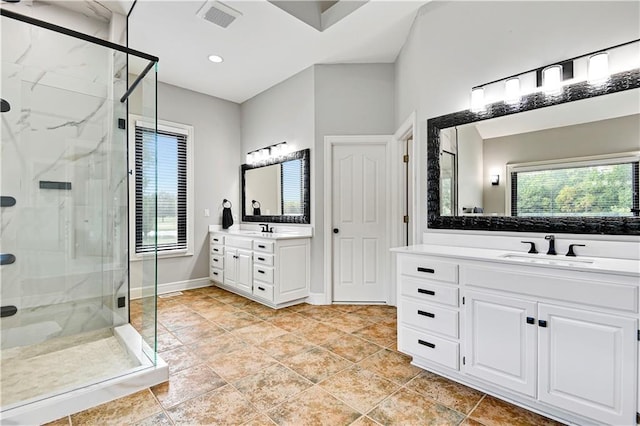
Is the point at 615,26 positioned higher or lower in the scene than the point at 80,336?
higher

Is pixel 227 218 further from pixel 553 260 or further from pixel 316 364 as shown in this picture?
pixel 553 260

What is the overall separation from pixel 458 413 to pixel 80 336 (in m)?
3.01

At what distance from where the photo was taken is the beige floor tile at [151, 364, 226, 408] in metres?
1.91

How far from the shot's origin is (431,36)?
8.86 feet

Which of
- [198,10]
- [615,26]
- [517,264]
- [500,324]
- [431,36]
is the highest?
[198,10]

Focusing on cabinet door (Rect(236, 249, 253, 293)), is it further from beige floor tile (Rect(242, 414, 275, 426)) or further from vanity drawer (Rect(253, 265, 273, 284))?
beige floor tile (Rect(242, 414, 275, 426))

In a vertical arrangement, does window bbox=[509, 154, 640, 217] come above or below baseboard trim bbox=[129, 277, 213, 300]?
above

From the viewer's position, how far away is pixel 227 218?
4.82m

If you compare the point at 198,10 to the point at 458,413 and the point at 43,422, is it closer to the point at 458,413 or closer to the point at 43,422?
the point at 43,422

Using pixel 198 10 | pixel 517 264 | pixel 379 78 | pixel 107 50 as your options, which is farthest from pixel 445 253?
pixel 107 50

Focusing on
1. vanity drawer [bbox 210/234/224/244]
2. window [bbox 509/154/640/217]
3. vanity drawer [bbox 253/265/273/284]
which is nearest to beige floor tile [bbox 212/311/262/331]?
vanity drawer [bbox 253/265/273/284]

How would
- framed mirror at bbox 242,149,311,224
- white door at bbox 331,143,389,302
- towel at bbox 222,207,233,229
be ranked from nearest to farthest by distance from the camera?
white door at bbox 331,143,389,302
framed mirror at bbox 242,149,311,224
towel at bbox 222,207,233,229

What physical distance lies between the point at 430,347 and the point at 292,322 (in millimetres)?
1497

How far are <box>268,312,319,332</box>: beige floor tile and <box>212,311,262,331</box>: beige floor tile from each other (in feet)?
0.67
